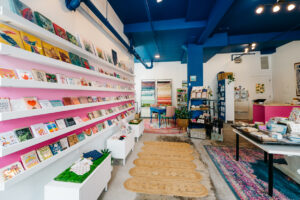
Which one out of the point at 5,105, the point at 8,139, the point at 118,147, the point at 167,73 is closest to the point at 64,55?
the point at 5,105

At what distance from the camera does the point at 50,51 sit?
4.89 feet

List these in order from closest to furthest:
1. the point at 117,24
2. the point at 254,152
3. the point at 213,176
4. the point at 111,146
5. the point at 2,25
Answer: the point at 2,25 < the point at 213,176 < the point at 111,146 < the point at 254,152 < the point at 117,24

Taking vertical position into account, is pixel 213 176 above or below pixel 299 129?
below

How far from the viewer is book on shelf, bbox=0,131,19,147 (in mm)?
1011

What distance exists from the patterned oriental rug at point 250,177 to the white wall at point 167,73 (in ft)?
16.7

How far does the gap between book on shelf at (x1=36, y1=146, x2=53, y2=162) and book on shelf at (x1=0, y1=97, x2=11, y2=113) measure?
0.56m

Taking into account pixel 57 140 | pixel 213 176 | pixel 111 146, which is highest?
pixel 57 140

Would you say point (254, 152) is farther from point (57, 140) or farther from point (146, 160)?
point (57, 140)

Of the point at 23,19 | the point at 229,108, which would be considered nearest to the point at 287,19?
the point at 229,108

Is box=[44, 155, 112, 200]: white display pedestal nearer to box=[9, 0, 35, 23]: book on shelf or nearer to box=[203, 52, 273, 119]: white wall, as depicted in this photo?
box=[9, 0, 35, 23]: book on shelf

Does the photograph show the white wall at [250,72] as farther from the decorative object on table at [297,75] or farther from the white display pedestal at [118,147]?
the white display pedestal at [118,147]

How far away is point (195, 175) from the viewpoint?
86.0 inches

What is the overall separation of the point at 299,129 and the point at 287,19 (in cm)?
413

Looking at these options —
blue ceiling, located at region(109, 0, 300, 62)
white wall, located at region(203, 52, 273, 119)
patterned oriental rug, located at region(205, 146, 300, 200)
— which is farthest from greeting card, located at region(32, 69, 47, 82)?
white wall, located at region(203, 52, 273, 119)
